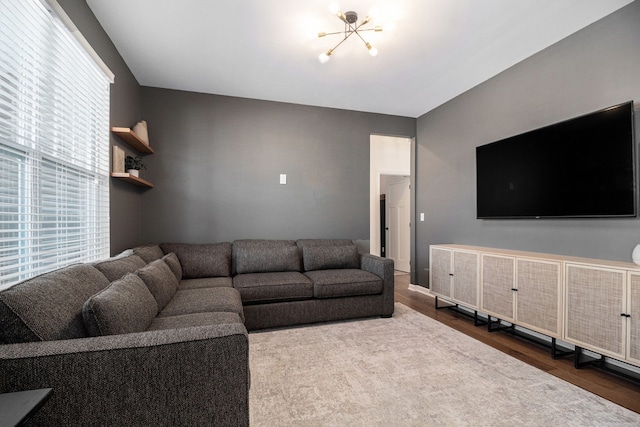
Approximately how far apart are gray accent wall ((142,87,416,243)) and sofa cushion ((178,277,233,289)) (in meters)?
0.72

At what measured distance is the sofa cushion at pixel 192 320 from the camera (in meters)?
1.60

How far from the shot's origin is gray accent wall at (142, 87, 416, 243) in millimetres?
3385

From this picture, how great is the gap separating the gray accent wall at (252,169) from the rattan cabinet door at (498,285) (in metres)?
1.66

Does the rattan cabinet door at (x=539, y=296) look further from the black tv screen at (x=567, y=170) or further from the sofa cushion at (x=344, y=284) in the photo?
the sofa cushion at (x=344, y=284)

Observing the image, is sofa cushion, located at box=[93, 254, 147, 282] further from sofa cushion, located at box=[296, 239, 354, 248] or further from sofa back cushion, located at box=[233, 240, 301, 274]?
sofa cushion, located at box=[296, 239, 354, 248]

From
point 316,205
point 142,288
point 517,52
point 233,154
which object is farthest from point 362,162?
point 142,288

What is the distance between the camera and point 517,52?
265cm

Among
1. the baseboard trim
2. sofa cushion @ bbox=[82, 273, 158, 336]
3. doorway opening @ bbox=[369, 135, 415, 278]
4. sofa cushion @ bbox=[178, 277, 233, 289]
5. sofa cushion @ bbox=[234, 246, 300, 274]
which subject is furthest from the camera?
doorway opening @ bbox=[369, 135, 415, 278]

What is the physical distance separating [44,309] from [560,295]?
302 centimetres

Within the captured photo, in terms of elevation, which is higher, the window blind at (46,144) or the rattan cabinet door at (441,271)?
the window blind at (46,144)

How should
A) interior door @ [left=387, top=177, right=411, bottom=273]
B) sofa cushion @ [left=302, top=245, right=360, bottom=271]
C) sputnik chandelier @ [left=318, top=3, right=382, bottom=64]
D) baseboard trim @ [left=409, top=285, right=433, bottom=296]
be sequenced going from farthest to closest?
1. interior door @ [left=387, top=177, right=411, bottom=273]
2. baseboard trim @ [left=409, top=285, right=433, bottom=296]
3. sofa cushion @ [left=302, top=245, right=360, bottom=271]
4. sputnik chandelier @ [left=318, top=3, right=382, bottom=64]

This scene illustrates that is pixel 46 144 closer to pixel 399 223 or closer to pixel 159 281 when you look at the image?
pixel 159 281

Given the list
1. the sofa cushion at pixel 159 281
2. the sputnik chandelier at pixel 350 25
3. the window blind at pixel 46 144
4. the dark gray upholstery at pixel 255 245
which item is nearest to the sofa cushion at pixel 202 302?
the sofa cushion at pixel 159 281

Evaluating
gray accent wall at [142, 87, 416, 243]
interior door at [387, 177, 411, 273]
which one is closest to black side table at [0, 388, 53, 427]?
gray accent wall at [142, 87, 416, 243]
